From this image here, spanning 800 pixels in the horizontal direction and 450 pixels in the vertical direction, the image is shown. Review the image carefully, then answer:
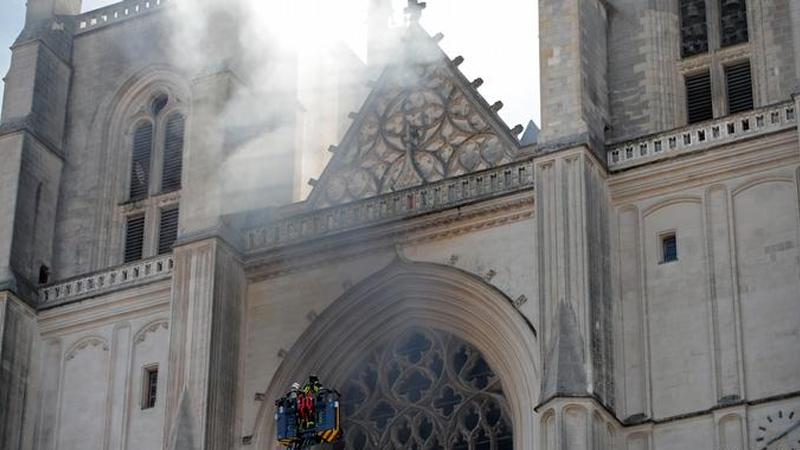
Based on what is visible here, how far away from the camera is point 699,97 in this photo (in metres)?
33.2

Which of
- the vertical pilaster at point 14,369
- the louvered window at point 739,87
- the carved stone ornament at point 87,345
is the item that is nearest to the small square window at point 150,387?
the carved stone ornament at point 87,345

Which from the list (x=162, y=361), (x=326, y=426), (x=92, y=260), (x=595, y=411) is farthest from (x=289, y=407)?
(x=92, y=260)

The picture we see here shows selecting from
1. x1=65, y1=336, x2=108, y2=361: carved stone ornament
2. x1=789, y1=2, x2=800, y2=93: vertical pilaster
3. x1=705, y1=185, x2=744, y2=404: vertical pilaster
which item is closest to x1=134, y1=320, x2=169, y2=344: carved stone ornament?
x1=65, y1=336, x2=108, y2=361: carved stone ornament

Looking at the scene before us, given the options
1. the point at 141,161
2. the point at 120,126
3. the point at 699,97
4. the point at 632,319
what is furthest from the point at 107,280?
the point at 699,97

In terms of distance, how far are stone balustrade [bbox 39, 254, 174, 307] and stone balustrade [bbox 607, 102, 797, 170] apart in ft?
25.1

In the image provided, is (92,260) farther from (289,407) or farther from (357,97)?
(289,407)

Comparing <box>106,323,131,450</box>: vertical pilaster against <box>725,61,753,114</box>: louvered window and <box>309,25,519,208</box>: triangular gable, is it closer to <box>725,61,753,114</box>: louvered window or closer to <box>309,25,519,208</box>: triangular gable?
<box>309,25,519,208</box>: triangular gable

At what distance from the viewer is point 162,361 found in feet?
113

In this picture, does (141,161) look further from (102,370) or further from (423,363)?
(423,363)

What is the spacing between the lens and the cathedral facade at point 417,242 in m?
30.2

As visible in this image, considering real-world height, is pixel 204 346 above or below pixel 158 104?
below

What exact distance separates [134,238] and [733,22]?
10700mm

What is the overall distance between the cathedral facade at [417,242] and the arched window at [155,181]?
42mm

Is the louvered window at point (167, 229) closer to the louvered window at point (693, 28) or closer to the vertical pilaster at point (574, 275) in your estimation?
the vertical pilaster at point (574, 275)
